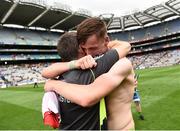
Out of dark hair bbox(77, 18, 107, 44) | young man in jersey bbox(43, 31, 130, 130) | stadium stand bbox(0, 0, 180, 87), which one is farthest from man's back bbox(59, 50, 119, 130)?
stadium stand bbox(0, 0, 180, 87)

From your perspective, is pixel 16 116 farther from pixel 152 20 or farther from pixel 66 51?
pixel 152 20

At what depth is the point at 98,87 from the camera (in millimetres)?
2555

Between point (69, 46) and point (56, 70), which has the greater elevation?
point (69, 46)

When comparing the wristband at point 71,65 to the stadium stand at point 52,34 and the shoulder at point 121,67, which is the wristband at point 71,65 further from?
the stadium stand at point 52,34

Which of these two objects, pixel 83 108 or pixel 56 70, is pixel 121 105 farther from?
pixel 56 70

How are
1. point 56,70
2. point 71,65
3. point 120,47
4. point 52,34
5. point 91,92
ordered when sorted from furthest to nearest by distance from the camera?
point 52,34, point 120,47, point 56,70, point 71,65, point 91,92

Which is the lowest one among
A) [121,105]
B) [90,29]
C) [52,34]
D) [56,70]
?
[121,105]

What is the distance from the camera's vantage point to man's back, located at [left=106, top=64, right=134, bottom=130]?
2.79 metres

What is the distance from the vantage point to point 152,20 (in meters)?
80.5

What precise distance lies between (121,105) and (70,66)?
0.60 metres

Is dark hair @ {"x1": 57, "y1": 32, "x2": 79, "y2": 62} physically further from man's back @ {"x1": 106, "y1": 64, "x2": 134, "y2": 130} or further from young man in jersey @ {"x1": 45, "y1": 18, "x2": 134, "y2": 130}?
man's back @ {"x1": 106, "y1": 64, "x2": 134, "y2": 130}

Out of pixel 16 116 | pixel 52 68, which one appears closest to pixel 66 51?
pixel 52 68

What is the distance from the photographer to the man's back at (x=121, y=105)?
2.79 metres

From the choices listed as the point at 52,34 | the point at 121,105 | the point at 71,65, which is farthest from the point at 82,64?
the point at 52,34
